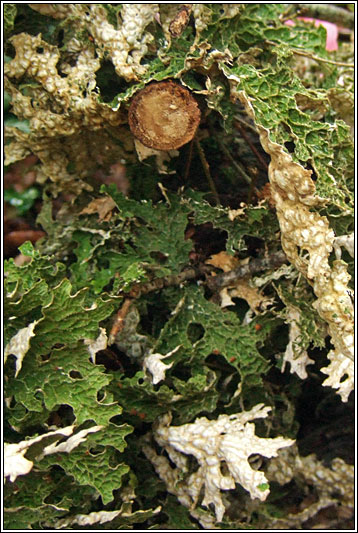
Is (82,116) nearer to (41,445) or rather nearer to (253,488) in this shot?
(41,445)

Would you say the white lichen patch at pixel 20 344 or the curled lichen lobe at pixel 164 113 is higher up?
the curled lichen lobe at pixel 164 113

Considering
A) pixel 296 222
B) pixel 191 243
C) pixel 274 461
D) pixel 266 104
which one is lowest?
pixel 274 461

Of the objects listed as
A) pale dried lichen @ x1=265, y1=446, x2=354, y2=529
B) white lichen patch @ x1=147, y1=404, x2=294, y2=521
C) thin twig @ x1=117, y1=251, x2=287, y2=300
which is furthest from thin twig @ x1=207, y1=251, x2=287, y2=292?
pale dried lichen @ x1=265, y1=446, x2=354, y2=529

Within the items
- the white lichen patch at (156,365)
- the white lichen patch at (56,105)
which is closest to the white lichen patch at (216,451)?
the white lichen patch at (156,365)

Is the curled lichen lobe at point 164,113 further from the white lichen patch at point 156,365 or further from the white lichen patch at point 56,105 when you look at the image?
the white lichen patch at point 156,365

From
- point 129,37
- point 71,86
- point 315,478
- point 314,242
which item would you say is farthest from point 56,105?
point 315,478

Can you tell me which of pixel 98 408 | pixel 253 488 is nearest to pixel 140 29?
pixel 98 408
